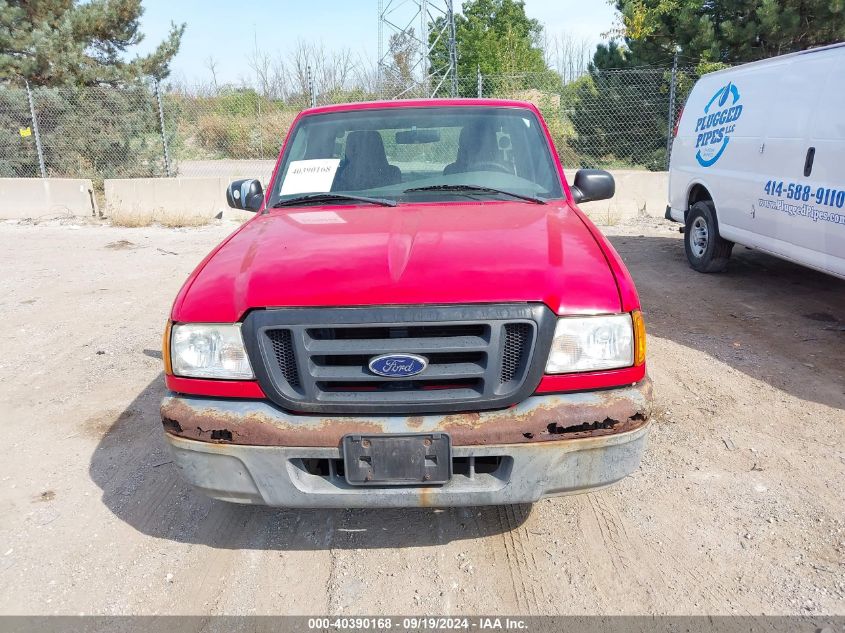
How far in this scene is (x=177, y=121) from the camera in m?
15.6

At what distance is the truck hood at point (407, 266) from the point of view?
2309 millimetres

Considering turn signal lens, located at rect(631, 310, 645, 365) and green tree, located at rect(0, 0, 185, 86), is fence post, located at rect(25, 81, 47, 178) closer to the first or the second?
green tree, located at rect(0, 0, 185, 86)

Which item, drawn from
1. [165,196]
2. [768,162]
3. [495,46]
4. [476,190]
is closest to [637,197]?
[768,162]

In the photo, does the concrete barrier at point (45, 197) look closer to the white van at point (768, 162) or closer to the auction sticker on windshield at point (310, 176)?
the auction sticker on windshield at point (310, 176)

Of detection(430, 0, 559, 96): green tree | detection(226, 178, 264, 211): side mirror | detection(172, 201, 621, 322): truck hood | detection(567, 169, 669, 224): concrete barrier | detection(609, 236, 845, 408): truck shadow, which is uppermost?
detection(430, 0, 559, 96): green tree

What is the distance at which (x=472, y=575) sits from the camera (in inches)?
103

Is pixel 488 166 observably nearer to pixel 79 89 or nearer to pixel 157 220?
pixel 157 220

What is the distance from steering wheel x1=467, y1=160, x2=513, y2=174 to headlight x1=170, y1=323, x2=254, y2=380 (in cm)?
181

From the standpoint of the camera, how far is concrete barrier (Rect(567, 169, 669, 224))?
37.5ft

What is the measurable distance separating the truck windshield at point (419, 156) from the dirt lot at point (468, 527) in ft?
5.37

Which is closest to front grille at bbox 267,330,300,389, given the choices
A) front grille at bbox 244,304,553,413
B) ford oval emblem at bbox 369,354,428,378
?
front grille at bbox 244,304,553,413

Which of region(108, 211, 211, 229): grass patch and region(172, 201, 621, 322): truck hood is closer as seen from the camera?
region(172, 201, 621, 322): truck hood

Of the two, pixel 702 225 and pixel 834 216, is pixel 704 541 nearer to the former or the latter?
pixel 834 216

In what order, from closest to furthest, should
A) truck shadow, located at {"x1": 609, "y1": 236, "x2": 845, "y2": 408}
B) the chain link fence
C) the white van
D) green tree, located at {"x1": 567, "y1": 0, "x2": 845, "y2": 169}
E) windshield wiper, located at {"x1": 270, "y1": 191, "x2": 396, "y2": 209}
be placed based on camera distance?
windshield wiper, located at {"x1": 270, "y1": 191, "x2": 396, "y2": 209} < truck shadow, located at {"x1": 609, "y1": 236, "x2": 845, "y2": 408} < the white van < green tree, located at {"x1": 567, "y1": 0, "x2": 845, "y2": 169} < the chain link fence
